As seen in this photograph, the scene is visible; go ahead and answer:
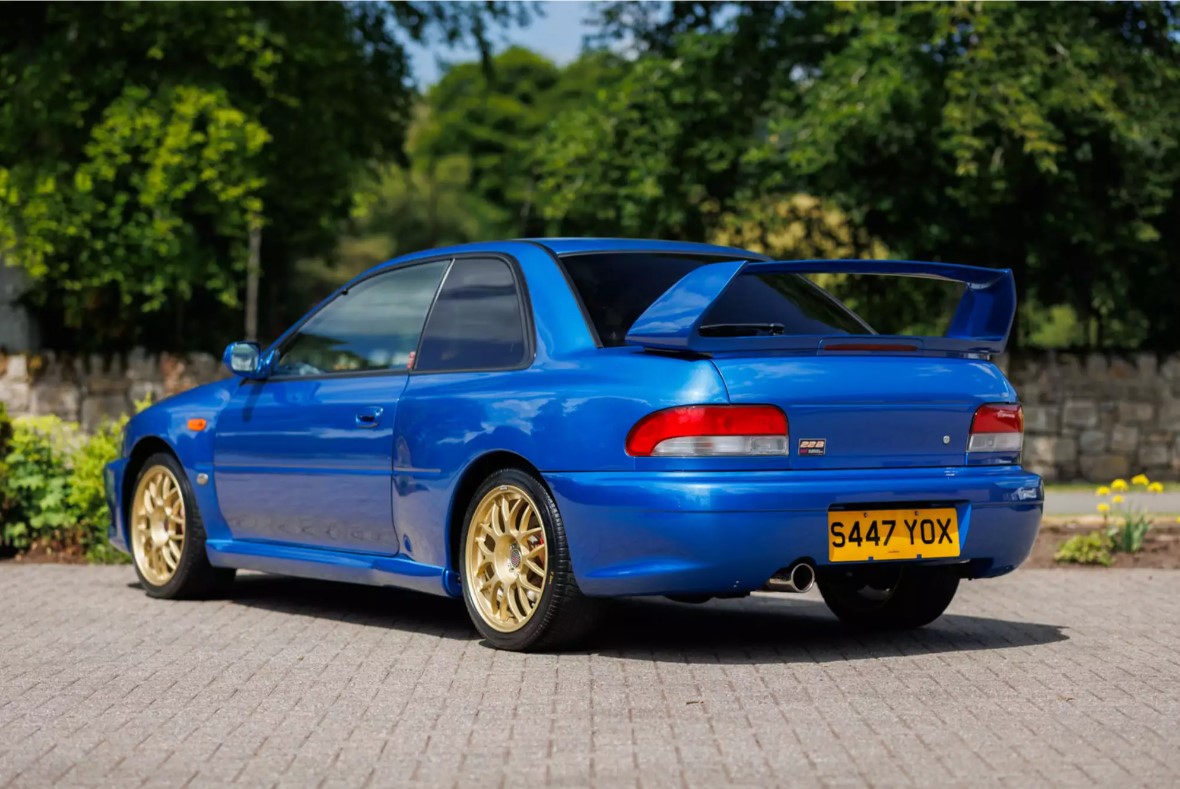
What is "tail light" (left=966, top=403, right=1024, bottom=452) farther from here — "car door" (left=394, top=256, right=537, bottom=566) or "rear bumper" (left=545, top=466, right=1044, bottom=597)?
"car door" (left=394, top=256, right=537, bottom=566)

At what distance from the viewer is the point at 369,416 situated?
8180 millimetres

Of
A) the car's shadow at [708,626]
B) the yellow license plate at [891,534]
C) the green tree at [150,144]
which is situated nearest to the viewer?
the yellow license plate at [891,534]

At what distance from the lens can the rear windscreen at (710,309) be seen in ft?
24.5

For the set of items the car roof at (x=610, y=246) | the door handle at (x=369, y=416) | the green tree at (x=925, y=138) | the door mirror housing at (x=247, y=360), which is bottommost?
the door handle at (x=369, y=416)

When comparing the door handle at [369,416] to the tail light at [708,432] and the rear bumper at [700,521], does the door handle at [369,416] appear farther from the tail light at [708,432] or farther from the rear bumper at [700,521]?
the tail light at [708,432]

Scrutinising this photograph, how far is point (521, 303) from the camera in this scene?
25.4 feet

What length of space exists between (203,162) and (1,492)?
7857mm

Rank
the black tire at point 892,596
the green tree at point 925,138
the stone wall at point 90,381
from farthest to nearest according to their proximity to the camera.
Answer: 1. the stone wall at point 90,381
2. the green tree at point 925,138
3. the black tire at point 892,596

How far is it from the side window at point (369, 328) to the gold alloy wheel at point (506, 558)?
1011mm

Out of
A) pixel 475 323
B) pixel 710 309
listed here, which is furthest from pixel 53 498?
pixel 710 309

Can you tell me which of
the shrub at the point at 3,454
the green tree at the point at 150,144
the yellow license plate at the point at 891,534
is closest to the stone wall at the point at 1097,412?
the green tree at the point at 150,144

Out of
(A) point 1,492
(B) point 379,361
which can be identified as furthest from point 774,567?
(A) point 1,492

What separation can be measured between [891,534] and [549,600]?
1336mm

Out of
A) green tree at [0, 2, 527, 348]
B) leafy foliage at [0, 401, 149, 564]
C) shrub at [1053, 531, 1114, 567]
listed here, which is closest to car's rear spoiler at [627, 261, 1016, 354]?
shrub at [1053, 531, 1114, 567]
